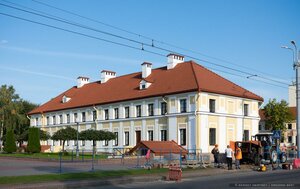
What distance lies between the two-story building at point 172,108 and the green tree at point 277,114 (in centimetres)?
2599

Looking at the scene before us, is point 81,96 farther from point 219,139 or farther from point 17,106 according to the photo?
point 219,139

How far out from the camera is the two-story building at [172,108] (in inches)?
1700

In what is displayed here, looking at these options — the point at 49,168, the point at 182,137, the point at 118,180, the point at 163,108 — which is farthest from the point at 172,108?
the point at 118,180

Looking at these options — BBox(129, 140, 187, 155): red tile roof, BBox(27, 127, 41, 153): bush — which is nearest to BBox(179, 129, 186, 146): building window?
BBox(129, 140, 187, 155): red tile roof

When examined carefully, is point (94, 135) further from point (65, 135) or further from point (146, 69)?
point (146, 69)

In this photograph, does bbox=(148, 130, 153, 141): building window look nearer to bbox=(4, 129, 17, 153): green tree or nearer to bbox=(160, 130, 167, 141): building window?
bbox=(160, 130, 167, 141): building window

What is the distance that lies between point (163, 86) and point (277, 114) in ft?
115

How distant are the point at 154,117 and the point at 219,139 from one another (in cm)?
752

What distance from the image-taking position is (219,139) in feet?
146

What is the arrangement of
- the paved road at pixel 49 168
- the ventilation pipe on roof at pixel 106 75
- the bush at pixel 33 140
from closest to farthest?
the paved road at pixel 49 168
the bush at pixel 33 140
the ventilation pipe on roof at pixel 106 75

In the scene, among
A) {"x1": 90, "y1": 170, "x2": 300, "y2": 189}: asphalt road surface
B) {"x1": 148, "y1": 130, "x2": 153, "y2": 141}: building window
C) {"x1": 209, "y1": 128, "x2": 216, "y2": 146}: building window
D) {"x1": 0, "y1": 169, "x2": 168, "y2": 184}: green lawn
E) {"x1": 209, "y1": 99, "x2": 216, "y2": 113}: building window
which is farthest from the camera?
{"x1": 148, "y1": 130, "x2": 153, "y2": 141}: building window

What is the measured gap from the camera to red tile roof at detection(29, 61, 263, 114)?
44.7 meters

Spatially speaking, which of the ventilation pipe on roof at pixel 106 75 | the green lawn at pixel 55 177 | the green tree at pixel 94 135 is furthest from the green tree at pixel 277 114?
the green lawn at pixel 55 177

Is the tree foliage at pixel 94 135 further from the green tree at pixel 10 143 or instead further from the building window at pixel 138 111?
the green tree at pixel 10 143
